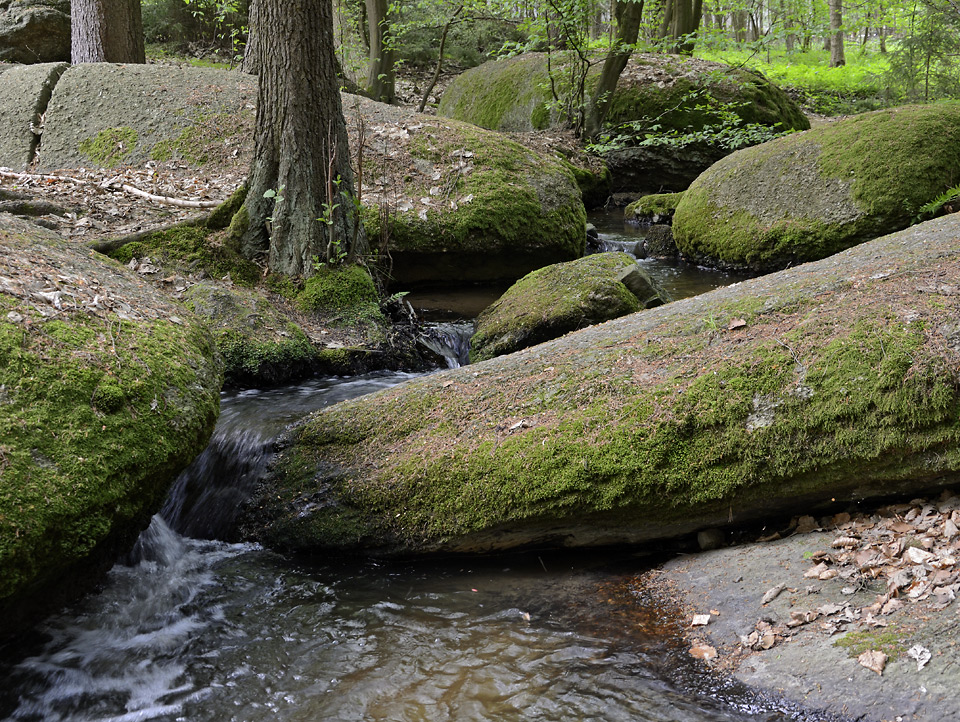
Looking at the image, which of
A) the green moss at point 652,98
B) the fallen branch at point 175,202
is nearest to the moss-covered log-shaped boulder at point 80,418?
the fallen branch at point 175,202

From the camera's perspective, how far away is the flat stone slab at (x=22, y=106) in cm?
960

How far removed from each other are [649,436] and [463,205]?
211 inches

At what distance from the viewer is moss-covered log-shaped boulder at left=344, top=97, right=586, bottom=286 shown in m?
8.32

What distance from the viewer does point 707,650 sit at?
10.3 ft

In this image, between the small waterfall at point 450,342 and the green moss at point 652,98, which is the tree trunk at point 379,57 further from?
the small waterfall at point 450,342

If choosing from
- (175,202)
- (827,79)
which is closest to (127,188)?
(175,202)

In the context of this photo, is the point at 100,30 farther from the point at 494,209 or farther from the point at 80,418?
the point at 80,418

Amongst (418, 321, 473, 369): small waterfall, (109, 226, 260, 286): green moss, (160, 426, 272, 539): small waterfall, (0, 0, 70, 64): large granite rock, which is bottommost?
(160, 426, 272, 539): small waterfall

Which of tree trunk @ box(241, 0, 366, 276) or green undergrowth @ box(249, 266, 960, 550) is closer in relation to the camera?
green undergrowth @ box(249, 266, 960, 550)

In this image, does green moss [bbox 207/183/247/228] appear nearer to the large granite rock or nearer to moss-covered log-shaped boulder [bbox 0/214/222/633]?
moss-covered log-shaped boulder [bbox 0/214/222/633]

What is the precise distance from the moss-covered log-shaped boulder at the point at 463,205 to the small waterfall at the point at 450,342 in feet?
3.68

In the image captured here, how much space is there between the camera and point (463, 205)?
8.52m

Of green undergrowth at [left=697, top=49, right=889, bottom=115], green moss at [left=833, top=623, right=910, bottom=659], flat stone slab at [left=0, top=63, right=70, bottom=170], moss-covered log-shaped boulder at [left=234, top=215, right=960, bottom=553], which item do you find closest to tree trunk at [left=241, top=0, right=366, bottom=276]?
moss-covered log-shaped boulder at [left=234, top=215, right=960, bottom=553]

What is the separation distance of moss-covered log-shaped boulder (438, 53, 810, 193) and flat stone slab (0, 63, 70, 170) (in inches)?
337
